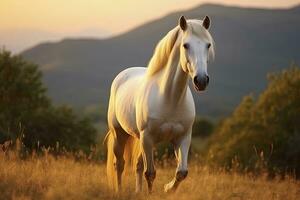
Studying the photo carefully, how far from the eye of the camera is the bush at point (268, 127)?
30.6 m

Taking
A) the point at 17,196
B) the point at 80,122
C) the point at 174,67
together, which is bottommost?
the point at 80,122

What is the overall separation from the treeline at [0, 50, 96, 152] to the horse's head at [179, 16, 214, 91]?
1750 centimetres

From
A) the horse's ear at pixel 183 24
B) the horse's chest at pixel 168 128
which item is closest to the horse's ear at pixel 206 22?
the horse's ear at pixel 183 24

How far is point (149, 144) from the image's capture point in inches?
296

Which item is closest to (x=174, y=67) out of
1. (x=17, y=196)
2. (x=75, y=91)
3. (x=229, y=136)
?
(x=17, y=196)

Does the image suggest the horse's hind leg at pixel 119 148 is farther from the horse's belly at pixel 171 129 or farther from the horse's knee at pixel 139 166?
the horse's belly at pixel 171 129

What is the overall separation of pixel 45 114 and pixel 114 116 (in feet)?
60.3

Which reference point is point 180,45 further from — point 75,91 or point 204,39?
point 75,91

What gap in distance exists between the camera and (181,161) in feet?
24.0

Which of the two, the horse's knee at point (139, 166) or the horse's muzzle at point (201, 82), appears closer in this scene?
the horse's muzzle at point (201, 82)

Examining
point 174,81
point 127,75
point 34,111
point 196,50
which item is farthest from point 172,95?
point 34,111

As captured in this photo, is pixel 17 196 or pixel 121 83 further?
pixel 121 83

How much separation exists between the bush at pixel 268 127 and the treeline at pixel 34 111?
7.44 metres

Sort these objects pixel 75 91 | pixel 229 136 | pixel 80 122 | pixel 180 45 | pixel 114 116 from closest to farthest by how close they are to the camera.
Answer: pixel 180 45 → pixel 114 116 → pixel 80 122 → pixel 229 136 → pixel 75 91
